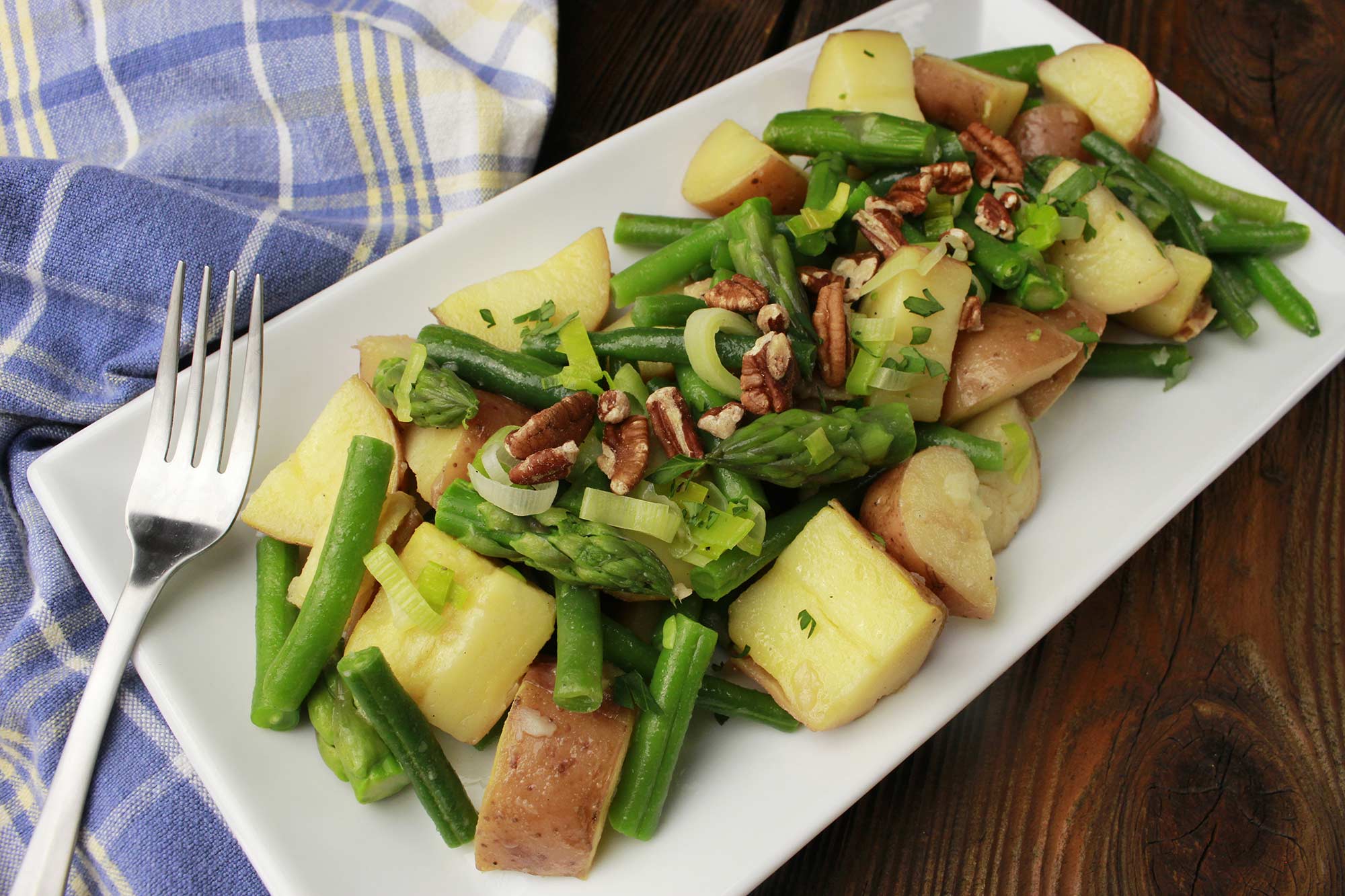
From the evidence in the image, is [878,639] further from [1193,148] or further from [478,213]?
[1193,148]

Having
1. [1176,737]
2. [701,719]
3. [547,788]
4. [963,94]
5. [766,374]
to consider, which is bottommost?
[1176,737]

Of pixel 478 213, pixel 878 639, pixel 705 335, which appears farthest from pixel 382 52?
pixel 878 639

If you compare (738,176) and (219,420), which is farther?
(738,176)

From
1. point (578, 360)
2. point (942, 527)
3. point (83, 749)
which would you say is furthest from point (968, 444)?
point (83, 749)

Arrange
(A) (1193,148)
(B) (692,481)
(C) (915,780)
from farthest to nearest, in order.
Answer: (A) (1193,148), (C) (915,780), (B) (692,481)

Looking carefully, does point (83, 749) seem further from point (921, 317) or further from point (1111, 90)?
point (1111, 90)

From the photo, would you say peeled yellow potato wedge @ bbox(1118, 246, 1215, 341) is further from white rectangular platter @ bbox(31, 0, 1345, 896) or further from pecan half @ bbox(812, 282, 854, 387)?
pecan half @ bbox(812, 282, 854, 387)

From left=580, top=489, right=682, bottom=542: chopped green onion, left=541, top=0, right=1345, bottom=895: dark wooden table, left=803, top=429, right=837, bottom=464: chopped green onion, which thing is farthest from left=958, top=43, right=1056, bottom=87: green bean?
left=580, top=489, right=682, bottom=542: chopped green onion
